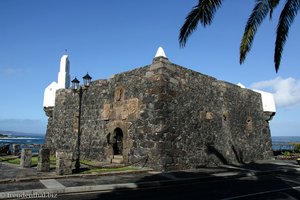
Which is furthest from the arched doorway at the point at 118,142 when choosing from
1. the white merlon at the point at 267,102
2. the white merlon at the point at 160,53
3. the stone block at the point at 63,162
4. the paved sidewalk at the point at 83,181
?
the white merlon at the point at 267,102

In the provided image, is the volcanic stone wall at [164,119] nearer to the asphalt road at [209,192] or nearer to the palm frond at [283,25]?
the asphalt road at [209,192]

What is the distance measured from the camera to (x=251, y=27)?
9758mm

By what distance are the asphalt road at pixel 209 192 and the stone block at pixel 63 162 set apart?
2.53m

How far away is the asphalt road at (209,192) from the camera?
745 cm

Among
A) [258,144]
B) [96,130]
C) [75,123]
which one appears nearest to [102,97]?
[96,130]

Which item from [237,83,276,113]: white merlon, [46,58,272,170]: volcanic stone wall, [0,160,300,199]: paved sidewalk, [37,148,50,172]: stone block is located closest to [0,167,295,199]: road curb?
[0,160,300,199]: paved sidewalk

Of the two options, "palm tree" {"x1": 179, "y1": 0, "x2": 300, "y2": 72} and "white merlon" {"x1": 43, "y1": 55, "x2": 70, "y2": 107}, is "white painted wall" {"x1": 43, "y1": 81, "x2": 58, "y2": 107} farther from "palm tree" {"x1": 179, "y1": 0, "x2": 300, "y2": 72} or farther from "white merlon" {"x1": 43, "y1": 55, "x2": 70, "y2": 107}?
"palm tree" {"x1": 179, "y1": 0, "x2": 300, "y2": 72}

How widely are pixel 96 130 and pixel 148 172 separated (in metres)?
4.97

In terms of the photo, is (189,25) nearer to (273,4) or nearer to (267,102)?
(273,4)

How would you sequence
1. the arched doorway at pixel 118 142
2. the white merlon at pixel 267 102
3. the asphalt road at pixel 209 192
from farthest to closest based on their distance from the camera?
the white merlon at pixel 267 102, the arched doorway at pixel 118 142, the asphalt road at pixel 209 192

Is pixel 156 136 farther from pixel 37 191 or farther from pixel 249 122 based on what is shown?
pixel 249 122

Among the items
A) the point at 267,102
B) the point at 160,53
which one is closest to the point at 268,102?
the point at 267,102

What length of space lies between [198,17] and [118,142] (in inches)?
311

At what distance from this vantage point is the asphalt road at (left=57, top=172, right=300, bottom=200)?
7455 millimetres
